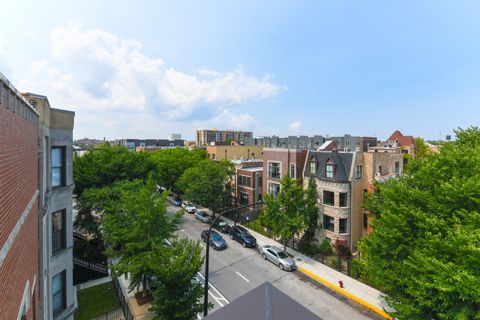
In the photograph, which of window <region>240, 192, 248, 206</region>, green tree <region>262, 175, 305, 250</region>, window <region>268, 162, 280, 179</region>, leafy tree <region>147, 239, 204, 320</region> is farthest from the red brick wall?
window <region>240, 192, 248, 206</region>

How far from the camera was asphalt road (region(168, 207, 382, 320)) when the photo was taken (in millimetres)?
15993

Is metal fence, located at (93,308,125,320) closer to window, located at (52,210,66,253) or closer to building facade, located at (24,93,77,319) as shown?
building facade, located at (24,93,77,319)

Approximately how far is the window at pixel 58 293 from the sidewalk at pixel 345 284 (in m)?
16.9

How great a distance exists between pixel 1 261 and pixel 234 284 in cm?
1731

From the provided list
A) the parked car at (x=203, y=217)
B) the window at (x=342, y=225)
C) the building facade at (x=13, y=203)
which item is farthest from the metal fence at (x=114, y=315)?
the window at (x=342, y=225)

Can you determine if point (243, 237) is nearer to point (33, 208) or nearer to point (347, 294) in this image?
point (347, 294)

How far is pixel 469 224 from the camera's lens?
33.0 ft

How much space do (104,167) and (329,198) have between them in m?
23.5

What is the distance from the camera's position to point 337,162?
85.0 feet

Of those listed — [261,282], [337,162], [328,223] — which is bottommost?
[261,282]

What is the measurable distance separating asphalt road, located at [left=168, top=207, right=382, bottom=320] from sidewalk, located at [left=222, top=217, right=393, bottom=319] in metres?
0.61

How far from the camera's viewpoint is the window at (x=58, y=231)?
1159 cm

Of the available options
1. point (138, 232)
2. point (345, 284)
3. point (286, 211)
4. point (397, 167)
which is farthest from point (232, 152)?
point (138, 232)

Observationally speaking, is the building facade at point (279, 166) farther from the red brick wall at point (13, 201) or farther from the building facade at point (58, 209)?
the red brick wall at point (13, 201)
